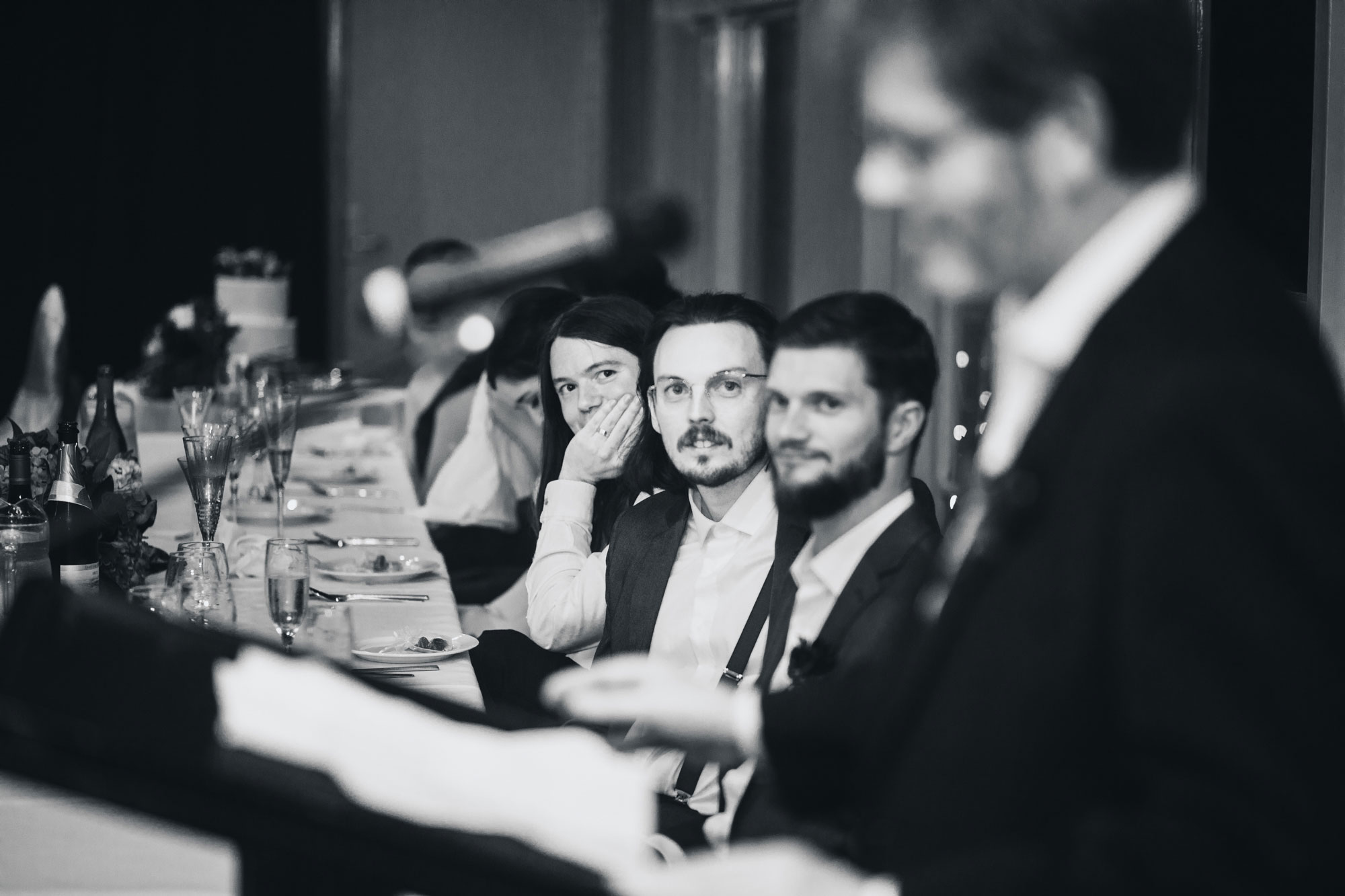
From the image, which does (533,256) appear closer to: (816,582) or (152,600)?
(816,582)

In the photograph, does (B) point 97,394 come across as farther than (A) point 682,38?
No

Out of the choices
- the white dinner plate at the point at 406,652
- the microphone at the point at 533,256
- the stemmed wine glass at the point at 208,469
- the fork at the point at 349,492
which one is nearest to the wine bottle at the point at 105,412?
the fork at the point at 349,492

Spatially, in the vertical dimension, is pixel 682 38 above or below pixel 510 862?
above

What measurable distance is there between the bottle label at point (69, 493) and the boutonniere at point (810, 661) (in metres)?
1.23

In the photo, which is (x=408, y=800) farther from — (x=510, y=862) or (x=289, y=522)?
(x=289, y=522)

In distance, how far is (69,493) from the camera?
2.16 meters

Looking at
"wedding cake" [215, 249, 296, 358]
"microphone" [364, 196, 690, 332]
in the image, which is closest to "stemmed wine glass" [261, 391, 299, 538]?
"microphone" [364, 196, 690, 332]

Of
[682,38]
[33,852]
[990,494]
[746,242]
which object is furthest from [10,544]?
[682,38]

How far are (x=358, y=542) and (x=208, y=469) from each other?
47 centimetres

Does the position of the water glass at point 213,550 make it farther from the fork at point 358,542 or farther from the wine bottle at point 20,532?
the fork at point 358,542

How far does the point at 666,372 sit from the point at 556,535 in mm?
489

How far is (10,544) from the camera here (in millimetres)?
2020

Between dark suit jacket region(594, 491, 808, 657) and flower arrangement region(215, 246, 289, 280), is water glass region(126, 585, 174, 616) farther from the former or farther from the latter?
flower arrangement region(215, 246, 289, 280)

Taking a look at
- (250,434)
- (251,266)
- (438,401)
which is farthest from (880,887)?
(251,266)
